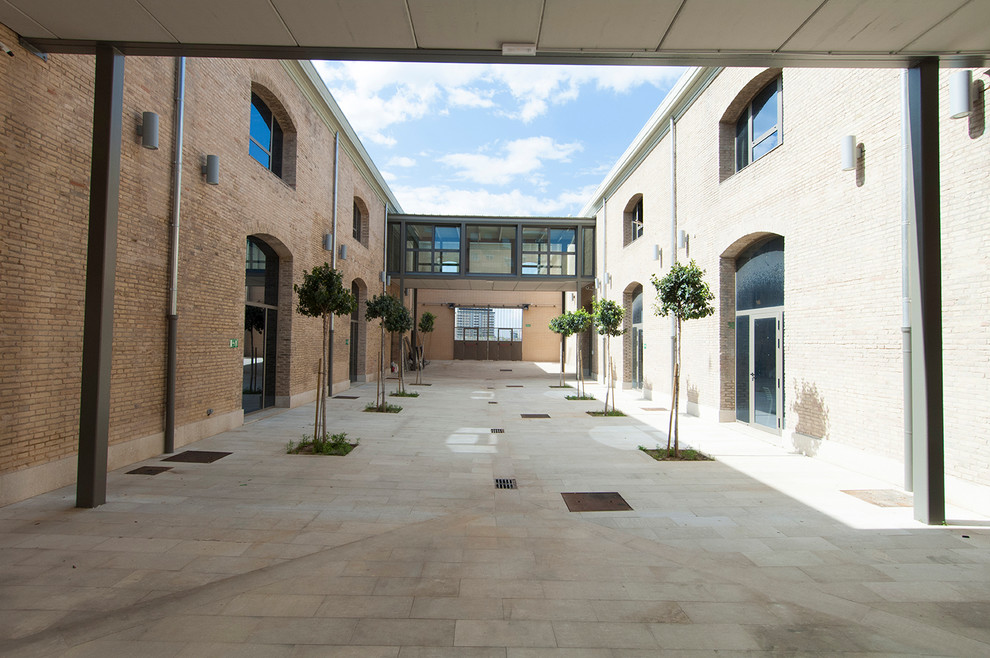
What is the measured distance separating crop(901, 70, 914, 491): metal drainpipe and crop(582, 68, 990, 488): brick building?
14cm

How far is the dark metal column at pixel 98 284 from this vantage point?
4289 millimetres

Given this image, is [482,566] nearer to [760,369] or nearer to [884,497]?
[884,497]

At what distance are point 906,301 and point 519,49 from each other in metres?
4.54

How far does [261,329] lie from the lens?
Answer: 1031cm

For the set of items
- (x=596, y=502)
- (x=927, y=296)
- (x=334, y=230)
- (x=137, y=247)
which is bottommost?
(x=596, y=502)

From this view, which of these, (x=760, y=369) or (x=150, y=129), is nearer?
(x=150, y=129)

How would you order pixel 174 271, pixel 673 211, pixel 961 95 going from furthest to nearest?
pixel 673 211, pixel 174 271, pixel 961 95

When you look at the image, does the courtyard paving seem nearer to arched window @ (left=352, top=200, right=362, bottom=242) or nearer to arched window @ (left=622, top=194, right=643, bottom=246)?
arched window @ (left=622, top=194, right=643, bottom=246)

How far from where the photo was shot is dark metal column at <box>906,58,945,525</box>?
13.5 ft

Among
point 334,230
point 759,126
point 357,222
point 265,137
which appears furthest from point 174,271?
point 357,222

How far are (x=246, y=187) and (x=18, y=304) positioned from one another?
471cm

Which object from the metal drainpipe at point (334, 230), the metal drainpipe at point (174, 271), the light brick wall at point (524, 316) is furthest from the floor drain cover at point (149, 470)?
the light brick wall at point (524, 316)

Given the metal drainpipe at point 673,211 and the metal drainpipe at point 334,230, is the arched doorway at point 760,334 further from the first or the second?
the metal drainpipe at point 334,230

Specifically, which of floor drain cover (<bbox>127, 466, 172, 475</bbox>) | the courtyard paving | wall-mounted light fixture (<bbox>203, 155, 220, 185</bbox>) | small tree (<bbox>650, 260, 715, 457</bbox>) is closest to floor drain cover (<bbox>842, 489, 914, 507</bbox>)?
the courtyard paving
